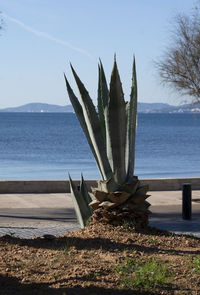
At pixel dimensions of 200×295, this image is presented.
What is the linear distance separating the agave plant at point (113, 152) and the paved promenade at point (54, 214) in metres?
3.26

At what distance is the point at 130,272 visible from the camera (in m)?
5.58

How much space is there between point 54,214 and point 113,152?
713 cm

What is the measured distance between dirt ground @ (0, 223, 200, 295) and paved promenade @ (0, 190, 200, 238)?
3448mm

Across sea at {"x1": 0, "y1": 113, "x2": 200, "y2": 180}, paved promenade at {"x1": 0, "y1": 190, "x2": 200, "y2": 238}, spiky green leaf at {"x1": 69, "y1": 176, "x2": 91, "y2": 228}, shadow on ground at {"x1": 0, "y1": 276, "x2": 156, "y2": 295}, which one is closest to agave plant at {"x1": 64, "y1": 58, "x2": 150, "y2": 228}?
spiky green leaf at {"x1": 69, "y1": 176, "x2": 91, "y2": 228}

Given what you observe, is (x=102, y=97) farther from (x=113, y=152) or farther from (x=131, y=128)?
(x=113, y=152)

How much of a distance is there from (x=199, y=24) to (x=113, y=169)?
12.2 m

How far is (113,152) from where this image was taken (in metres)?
7.40

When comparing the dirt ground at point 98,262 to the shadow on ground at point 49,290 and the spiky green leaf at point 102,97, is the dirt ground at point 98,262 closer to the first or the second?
the shadow on ground at point 49,290

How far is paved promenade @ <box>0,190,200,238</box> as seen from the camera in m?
12.0

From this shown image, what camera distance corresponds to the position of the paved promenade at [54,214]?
12.0m

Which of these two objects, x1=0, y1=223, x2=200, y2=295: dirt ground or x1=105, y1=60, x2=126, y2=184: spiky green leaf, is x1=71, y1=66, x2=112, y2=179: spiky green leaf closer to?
x1=105, y1=60, x2=126, y2=184: spiky green leaf

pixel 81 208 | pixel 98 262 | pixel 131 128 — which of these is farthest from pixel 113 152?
pixel 98 262

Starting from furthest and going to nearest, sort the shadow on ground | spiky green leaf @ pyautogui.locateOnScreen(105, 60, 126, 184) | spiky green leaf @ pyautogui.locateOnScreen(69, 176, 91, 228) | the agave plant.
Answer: spiky green leaf @ pyautogui.locateOnScreen(69, 176, 91, 228) → the agave plant → spiky green leaf @ pyautogui.locateOnScreen(105, 60, 126, 184) → the shadow on ground

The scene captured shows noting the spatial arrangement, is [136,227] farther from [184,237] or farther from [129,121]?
[129,121]
